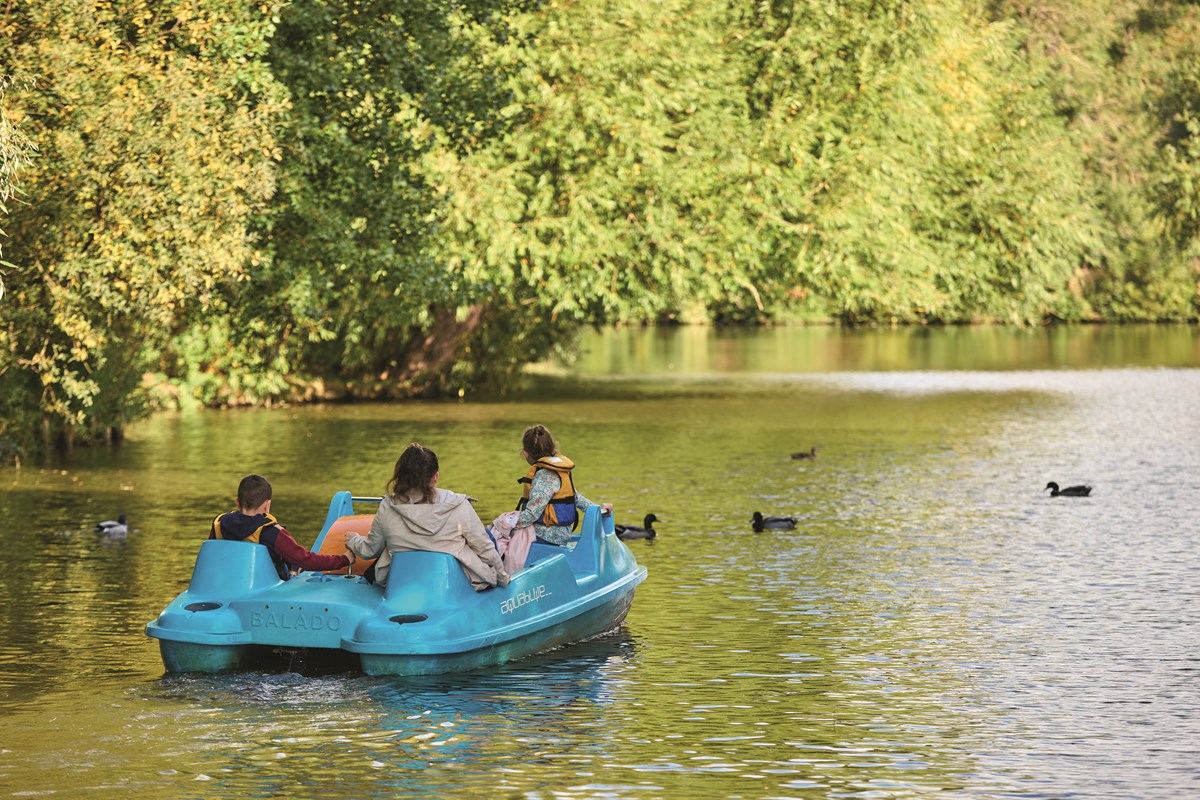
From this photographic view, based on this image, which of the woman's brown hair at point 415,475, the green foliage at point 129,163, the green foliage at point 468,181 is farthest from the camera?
the green foliage at point 468,181

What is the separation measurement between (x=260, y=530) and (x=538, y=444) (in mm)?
1947

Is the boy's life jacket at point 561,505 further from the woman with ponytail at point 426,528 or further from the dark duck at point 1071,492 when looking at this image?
the dark duck at point 1071,492

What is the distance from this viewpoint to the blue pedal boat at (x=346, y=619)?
37.8 feet

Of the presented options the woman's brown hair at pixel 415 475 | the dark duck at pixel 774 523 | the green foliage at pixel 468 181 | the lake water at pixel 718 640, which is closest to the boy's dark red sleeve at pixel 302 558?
the woman's brown hair at pixel 415 475

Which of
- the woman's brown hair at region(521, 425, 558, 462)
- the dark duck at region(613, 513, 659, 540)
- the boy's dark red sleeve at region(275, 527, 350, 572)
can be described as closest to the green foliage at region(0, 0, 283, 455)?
the dark duck at region(613, 513, 659, 540)

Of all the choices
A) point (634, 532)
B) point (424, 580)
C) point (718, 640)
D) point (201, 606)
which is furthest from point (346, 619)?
point (634, 532)

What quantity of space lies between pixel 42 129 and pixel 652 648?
10873 millimetres

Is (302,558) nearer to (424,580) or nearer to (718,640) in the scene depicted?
(424,580)

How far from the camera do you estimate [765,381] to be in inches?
1845

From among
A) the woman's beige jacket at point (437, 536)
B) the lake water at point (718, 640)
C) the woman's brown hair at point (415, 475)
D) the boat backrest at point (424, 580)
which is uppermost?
the woman's brown hair at point (415, 475)

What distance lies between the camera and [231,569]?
38.9 ft

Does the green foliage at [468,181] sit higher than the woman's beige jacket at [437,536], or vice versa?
the green foliage at [468,181]

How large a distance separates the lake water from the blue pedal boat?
6.5 inches

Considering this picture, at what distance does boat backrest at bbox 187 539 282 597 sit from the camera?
11.8 m
